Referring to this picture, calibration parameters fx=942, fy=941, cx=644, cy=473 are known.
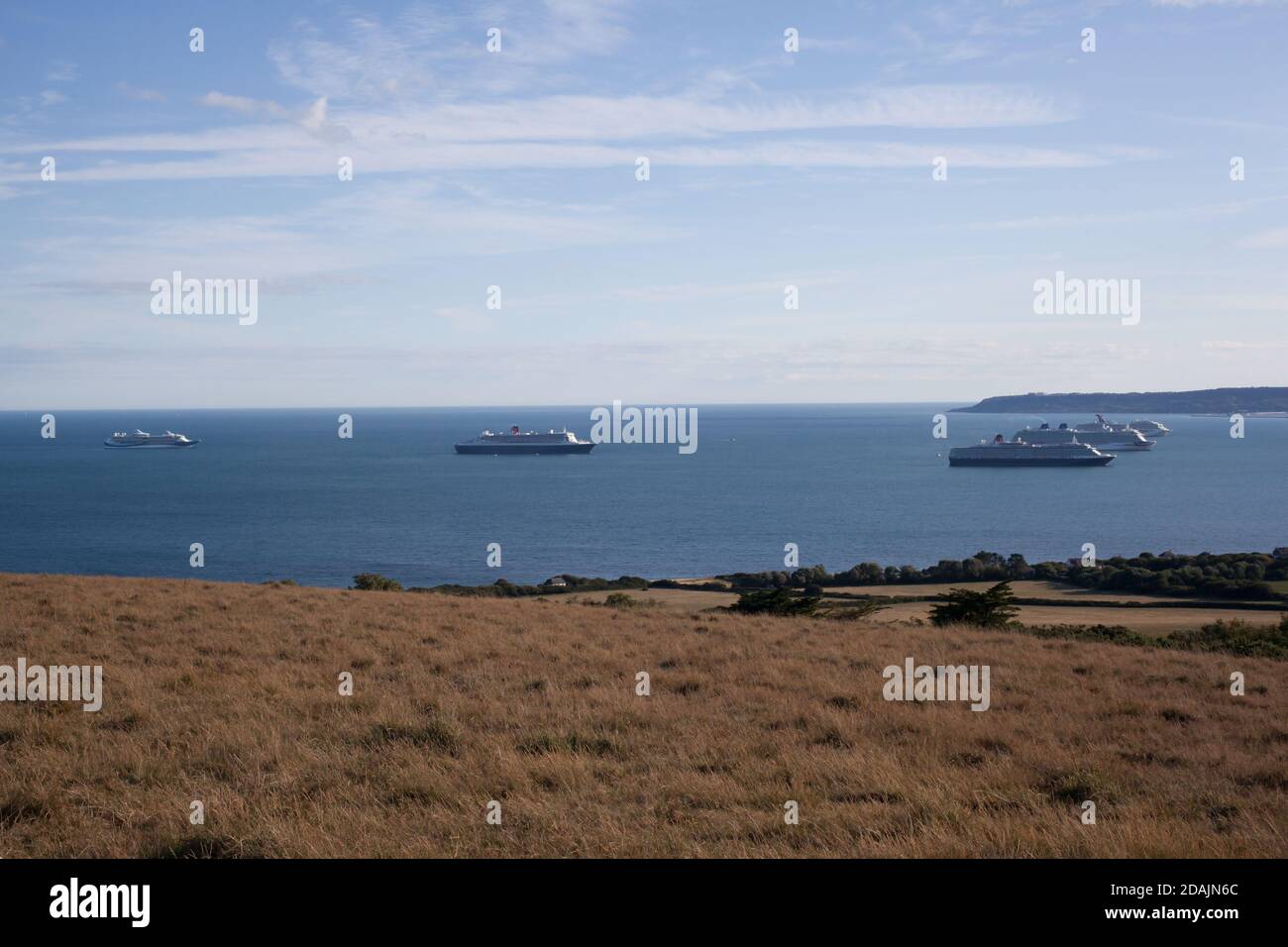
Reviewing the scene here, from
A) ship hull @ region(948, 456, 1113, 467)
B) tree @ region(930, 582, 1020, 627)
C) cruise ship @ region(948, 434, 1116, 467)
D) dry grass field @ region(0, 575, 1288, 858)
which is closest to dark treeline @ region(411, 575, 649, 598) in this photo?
tree @ region(930, 582, 1020, 627)

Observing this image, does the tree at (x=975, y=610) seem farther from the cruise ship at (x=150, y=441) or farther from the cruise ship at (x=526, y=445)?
the cruise ship at (x=150, y=441)

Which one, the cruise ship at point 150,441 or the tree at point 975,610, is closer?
the tree at point 975,610

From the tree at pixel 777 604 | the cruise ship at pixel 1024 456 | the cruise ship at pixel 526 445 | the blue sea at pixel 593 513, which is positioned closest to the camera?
the tree at pixel 777 604

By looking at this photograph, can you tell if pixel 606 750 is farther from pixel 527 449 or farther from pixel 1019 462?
pixel 527 449

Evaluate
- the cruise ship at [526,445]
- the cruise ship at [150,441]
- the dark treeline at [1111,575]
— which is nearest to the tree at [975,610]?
the dark treeline at [1111,575]

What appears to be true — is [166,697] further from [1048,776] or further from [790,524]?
[790,524]

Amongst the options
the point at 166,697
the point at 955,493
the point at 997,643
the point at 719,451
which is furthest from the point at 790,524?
the point at 719,451

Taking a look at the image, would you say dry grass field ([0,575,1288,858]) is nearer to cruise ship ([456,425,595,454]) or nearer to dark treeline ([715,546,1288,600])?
dark treeline ([715,546,1288,600])
